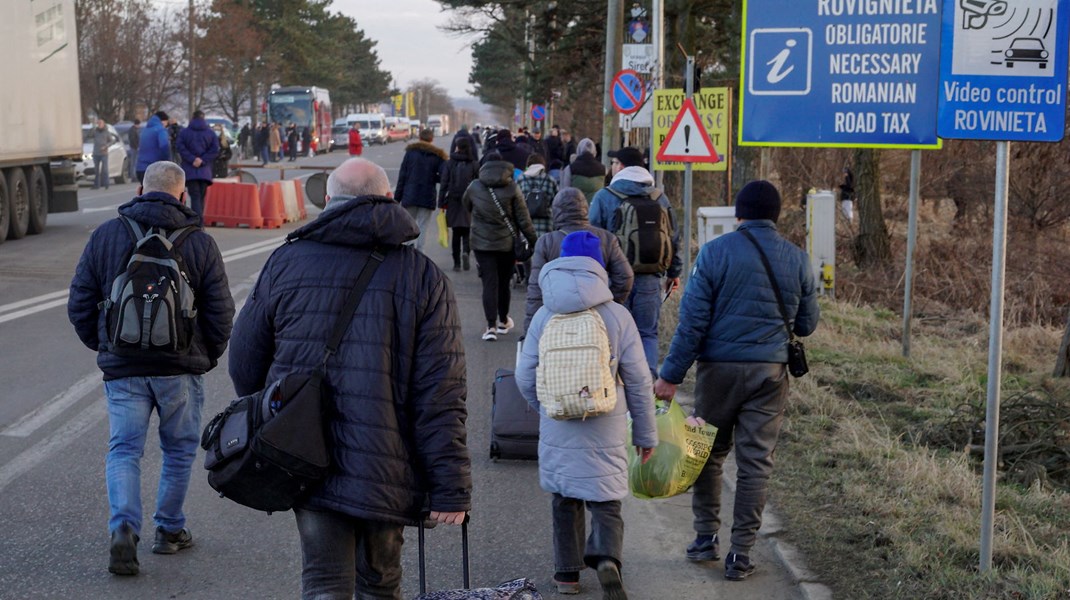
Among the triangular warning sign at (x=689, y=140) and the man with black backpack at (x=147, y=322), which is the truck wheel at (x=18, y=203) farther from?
the man with black backpack at (x=147, y=322)

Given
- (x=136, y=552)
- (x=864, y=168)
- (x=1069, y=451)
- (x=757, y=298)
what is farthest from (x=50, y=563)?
(x=864, y=168)

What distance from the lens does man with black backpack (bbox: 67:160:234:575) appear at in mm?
5324

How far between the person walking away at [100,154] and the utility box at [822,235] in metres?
22.1

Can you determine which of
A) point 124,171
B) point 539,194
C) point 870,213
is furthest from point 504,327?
point 124,171

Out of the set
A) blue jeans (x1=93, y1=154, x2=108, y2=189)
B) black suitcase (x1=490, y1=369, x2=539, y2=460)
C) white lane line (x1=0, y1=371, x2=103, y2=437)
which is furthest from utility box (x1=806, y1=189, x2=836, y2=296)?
blue jeans (x1=93, y1=154, x2=108, y2=189)

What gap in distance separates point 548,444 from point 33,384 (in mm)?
5754

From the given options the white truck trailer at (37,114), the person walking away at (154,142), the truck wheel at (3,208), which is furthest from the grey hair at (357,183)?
the person walking away at (154,142)

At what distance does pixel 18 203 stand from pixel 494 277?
11292 mm

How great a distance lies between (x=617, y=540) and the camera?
17.3 ft

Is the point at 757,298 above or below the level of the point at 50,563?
above

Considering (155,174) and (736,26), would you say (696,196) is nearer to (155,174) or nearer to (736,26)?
Answer: (736,26)

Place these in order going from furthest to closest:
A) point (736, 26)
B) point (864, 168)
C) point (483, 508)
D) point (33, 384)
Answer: point (736, 26) → point (864, 168) → point (33, 384) → point (483, 508)

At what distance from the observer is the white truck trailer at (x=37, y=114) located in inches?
728

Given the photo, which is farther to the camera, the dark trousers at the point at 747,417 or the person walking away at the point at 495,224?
the person walking away at the point at 495,224
